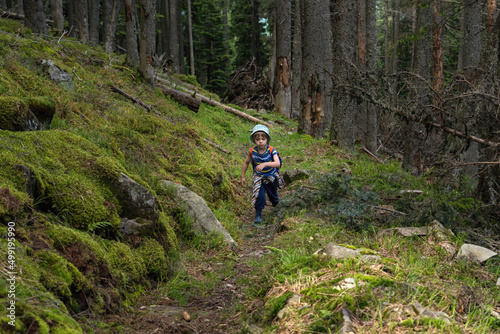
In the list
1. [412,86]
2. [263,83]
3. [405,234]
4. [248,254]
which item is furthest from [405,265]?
[263,83]

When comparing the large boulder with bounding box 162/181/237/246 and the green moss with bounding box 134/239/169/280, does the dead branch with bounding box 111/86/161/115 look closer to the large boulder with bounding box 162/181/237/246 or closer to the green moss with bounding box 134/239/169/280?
the large boulder with bounding box 162/181/237/246

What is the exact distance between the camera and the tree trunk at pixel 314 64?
1306cm

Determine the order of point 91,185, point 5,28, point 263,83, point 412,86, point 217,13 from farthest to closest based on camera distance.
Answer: point 217,13, point 263,83, point 5,28, point 412,86, point 91,185

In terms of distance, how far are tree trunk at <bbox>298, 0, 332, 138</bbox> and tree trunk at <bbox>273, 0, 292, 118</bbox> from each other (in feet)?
15.1

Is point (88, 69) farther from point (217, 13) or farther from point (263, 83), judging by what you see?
point (217, 13)

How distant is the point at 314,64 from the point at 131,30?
6.23m

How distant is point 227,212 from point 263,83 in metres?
17.5

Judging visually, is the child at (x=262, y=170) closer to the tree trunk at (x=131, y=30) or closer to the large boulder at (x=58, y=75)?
the large boulder at (x=58, y=75)

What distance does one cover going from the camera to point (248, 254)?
5227 mm

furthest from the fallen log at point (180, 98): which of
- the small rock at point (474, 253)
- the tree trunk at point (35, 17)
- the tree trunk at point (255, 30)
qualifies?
the tree trunk at point (255, 30)

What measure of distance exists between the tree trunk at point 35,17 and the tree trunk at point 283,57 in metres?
10.4

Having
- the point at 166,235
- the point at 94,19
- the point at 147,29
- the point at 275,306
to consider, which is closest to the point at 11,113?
the point at 166,235

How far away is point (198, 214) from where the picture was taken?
18.1ft

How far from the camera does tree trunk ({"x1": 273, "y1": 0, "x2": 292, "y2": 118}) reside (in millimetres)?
18234
